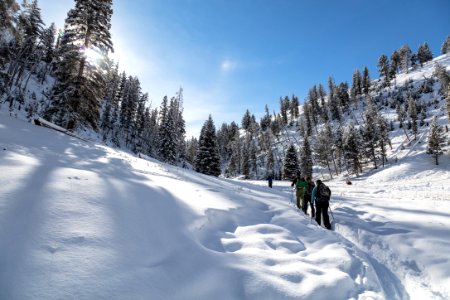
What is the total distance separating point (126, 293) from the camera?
308 cm

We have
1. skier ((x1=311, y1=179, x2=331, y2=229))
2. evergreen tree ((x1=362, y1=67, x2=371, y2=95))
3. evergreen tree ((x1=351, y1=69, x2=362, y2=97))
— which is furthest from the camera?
evergreen tree ((x1=351, y1=69, x2=362, y2=97))

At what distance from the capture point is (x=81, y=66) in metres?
18.3

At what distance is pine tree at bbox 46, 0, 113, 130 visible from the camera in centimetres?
1780

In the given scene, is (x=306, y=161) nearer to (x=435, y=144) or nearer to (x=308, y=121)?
(x=435, y=144)

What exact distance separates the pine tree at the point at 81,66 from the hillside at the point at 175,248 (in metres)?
12.6

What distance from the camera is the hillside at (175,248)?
315cm

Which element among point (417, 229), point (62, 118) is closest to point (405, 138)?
point (417, 229)

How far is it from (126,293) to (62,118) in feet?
66.5

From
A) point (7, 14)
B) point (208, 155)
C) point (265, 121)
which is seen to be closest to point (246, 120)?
point (265, 121)

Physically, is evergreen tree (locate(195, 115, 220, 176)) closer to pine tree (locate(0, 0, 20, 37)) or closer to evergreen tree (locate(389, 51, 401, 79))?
pine tree (locate(0, 0, 20, 37))

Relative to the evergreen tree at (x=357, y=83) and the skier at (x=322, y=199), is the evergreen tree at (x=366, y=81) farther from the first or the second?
the skier at (x=322, y=199)

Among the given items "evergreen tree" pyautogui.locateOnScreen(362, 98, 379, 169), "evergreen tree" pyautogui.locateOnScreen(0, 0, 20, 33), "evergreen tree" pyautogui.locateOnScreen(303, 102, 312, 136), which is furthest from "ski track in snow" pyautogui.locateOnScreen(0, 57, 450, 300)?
"evergreen tree" pyautogui.locateOnScreen(303, 102, 312, 136)

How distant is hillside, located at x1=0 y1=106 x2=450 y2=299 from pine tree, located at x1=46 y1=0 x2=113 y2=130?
12.6 meters

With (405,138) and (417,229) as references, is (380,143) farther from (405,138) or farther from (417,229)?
(417,229)
